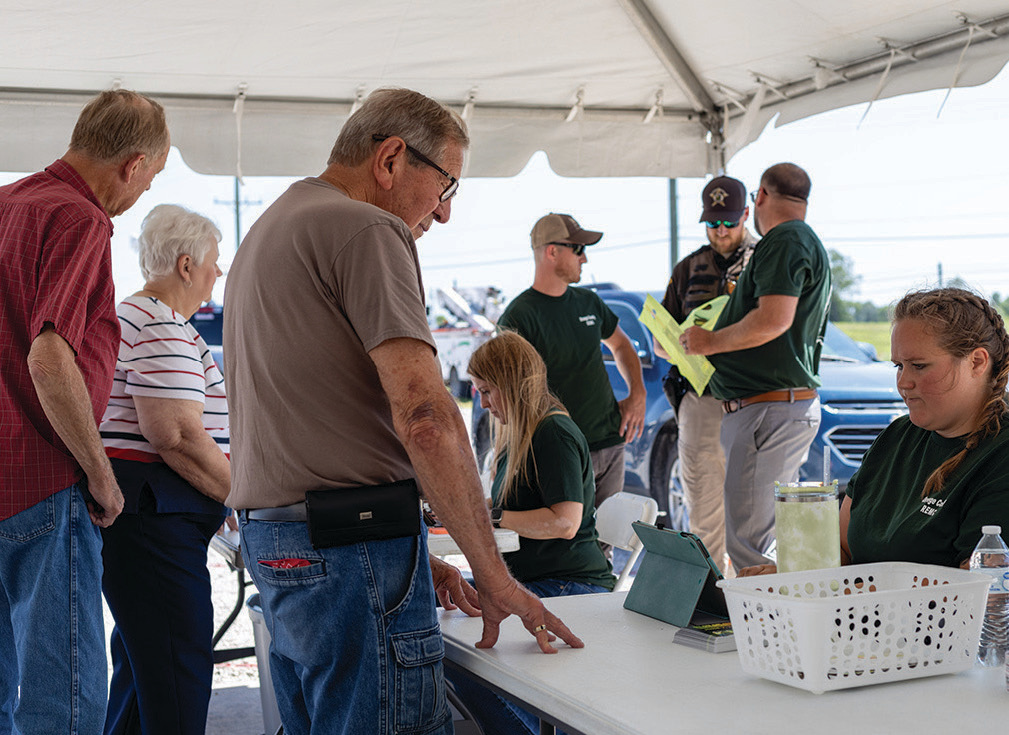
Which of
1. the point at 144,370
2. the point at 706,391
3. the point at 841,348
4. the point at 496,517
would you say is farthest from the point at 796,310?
the point at 841,348

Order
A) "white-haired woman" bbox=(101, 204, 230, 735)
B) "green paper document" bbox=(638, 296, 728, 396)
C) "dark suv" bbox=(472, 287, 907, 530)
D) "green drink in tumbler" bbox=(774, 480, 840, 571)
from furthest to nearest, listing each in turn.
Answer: "dark suv" bbox=(472, 287, 907, 530), "green paper document" bbox=(638, 296, 728, 396), "white-haired woman" bbox=(101, 204, 230, 735), "green drink in tumbler" bbox=(774, 480, 840, 571)

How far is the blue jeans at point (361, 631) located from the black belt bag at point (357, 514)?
0.8 inches

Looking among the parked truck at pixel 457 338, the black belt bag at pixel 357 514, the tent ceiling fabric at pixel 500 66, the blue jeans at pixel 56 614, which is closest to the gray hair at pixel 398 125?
the black belt bag at pixel 357 514

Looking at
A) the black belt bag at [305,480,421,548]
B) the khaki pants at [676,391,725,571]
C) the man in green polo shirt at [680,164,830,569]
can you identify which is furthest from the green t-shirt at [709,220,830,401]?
the black belt bag at [305,480,421,548]

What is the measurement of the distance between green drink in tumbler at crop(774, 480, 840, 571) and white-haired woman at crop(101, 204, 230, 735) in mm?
1486

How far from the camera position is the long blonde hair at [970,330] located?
190 centimetres

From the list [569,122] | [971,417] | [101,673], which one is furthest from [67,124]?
[971,417]

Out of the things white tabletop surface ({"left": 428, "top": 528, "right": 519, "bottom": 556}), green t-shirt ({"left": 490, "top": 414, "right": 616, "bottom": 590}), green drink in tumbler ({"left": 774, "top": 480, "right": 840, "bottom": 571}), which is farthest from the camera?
green t-shirt ({"left": 490, "top": 414, "right": 616, "bottom": 590})

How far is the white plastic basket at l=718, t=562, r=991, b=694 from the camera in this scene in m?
1.30

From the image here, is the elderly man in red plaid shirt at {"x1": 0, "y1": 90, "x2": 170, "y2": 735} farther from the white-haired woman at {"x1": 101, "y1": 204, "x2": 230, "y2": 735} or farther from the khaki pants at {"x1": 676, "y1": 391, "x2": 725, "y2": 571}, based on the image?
the khaki pants at {"x1": 676, "y1": 391, "x2": 725, "y2": 571}

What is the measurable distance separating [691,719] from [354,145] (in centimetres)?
103

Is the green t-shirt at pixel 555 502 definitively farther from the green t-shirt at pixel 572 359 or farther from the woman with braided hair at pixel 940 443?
the green t-shirt at pixel 572 359

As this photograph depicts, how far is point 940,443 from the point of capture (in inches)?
78.1

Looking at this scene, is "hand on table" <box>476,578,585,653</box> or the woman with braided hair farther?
the woman with braided hair
